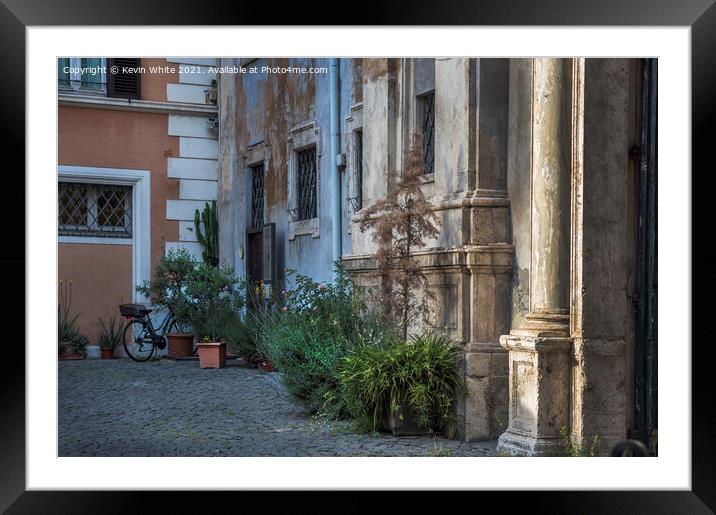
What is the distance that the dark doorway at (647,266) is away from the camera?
19.1 feet

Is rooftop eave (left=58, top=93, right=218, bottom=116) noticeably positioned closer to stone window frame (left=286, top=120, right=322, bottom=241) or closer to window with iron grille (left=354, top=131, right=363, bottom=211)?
stone window frame (left=286, top=120, right=322, bottom=241)

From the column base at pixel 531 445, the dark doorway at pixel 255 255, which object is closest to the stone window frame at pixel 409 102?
the column base at pixel 531 445

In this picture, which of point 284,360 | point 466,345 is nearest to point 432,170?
point 466,345

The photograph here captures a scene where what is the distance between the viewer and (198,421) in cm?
773

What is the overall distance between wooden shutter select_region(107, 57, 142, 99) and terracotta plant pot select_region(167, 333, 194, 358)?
10.6 feet

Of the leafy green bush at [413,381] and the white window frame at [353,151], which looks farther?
the white window frame at [353,151]

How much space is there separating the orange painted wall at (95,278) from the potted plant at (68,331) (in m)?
0.06

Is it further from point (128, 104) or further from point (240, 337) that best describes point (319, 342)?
point (128, 104)

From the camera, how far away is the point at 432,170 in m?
7.46

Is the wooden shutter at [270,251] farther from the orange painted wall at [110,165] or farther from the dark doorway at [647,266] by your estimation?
the dark doorway at [647,266]

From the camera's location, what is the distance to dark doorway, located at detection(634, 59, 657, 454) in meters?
5.82

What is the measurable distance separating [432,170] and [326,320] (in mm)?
1700
